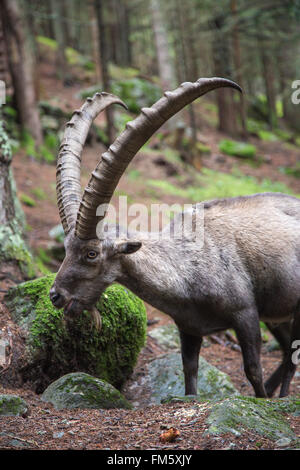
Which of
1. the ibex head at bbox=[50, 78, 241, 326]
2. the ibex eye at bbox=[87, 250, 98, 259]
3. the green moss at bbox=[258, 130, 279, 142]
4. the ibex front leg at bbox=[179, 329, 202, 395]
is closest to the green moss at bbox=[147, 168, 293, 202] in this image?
the green moss at bbox=[258, 130, 279, 142]

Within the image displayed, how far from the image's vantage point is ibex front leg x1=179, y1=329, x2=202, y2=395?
6.58m

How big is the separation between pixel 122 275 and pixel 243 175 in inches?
770

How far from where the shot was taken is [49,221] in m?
12.3

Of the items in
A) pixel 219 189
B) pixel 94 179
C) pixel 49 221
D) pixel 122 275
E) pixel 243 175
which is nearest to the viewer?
pixel 94 179

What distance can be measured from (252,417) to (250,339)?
181 cm

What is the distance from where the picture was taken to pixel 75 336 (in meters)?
6.41

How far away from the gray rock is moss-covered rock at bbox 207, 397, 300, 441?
6.44 feet

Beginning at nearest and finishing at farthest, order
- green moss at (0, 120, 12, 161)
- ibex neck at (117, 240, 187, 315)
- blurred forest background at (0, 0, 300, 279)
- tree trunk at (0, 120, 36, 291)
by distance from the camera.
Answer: ibex neck at (117, 240, 187, 315) → tree trunk at (0, 120, 36, 291) → green moss at (0, 120, 12, 161) → blurred forest background at (0, 0, 300, 279)

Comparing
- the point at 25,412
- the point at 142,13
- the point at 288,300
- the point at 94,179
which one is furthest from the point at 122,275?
the point at 142,13

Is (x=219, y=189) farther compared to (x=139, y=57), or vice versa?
(x=139, y=57)

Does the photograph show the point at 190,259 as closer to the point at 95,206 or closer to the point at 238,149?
the point at 95,206

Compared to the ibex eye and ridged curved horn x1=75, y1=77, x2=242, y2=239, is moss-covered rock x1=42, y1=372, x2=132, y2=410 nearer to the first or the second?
the ibex eye

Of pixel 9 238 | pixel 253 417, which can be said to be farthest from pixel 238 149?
pixel 253 417

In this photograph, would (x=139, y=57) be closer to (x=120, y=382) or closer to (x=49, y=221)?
(x=49, y=221)
